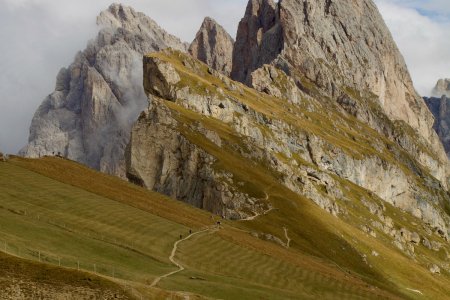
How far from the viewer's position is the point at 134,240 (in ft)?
316

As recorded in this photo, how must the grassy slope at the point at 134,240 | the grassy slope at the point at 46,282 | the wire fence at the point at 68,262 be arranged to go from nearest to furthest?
1. the grassy slope at the point at 46,282
2. the wire fence at the point at 68,262
3. the grassy slope at the point at 134,240

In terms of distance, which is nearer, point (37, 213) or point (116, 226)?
point (37, 213)

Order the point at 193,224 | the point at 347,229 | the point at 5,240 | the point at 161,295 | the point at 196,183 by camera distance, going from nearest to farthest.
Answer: the point at 161,295, the point at 5,240, the point at 193,224, the point at 196,183, the point at 347,229

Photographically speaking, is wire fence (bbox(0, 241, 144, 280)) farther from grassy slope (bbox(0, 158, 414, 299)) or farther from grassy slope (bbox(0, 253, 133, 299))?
grassy slope (bbox(0, 253, 133, 299))

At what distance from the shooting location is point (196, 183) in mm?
179750

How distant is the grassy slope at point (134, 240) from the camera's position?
79.4 metres

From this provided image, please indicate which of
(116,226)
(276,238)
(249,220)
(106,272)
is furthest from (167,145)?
(106,272)

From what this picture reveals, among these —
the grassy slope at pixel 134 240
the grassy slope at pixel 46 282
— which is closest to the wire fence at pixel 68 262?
the grassy slope at pixel 134 240

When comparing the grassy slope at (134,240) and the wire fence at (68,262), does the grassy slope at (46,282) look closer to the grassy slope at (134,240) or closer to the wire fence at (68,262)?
the wire fence at (68,262)

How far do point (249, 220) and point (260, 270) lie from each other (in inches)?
2223

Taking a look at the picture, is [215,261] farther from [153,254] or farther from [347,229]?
[347,229]

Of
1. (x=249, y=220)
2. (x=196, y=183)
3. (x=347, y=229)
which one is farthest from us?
(x=347, y=229)

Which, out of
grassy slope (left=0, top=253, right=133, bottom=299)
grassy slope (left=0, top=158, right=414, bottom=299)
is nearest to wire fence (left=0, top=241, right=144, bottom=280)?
grassy slope (left=0, top=158, right=414, bottom=299)

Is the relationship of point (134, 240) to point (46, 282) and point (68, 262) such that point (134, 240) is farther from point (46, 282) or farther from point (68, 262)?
point (46, 282)
